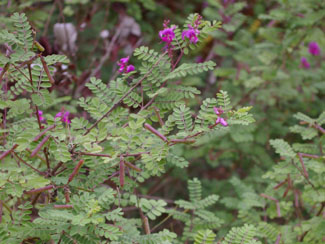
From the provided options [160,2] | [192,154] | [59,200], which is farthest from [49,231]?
[160,2]

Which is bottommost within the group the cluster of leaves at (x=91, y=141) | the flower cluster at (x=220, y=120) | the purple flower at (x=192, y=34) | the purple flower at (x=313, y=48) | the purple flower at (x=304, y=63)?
the purple flower at (x=304, y=63)

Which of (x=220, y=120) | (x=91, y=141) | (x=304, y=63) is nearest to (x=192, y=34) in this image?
(x=220, y=120)

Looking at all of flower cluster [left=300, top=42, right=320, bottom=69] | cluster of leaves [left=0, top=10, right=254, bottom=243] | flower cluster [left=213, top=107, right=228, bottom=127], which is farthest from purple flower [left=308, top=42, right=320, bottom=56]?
flower cluster [left=213, top=107, right=228, bottom=127]

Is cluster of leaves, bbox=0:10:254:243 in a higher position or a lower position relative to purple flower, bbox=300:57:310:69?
higher

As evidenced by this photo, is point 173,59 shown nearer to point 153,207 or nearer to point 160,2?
point 153,207

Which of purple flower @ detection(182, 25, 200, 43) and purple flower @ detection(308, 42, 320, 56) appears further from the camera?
purple flower @ detection(308, 42, 320, 56)

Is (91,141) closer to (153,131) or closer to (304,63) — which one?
(153,131)

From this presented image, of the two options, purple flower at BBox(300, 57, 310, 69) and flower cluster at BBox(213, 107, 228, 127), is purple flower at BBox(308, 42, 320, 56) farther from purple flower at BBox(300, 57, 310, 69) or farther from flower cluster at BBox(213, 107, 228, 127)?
flower cluster at BBox(213, 107, 228, 127)

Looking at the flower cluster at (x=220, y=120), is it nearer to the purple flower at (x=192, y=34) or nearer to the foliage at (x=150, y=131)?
the foliage at (x=150, y=131)

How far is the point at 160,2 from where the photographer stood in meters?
3.34

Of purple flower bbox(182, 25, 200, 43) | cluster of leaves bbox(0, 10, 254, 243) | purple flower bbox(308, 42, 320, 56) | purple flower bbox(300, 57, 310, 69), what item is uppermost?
purple flower bbox(182, 25, 200, 43)

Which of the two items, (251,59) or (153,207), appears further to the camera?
(251,59)

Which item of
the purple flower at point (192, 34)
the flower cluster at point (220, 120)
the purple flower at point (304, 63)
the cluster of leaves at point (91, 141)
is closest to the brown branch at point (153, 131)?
the cluster of leaves at point (91, 141)

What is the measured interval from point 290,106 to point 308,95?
0.23m
